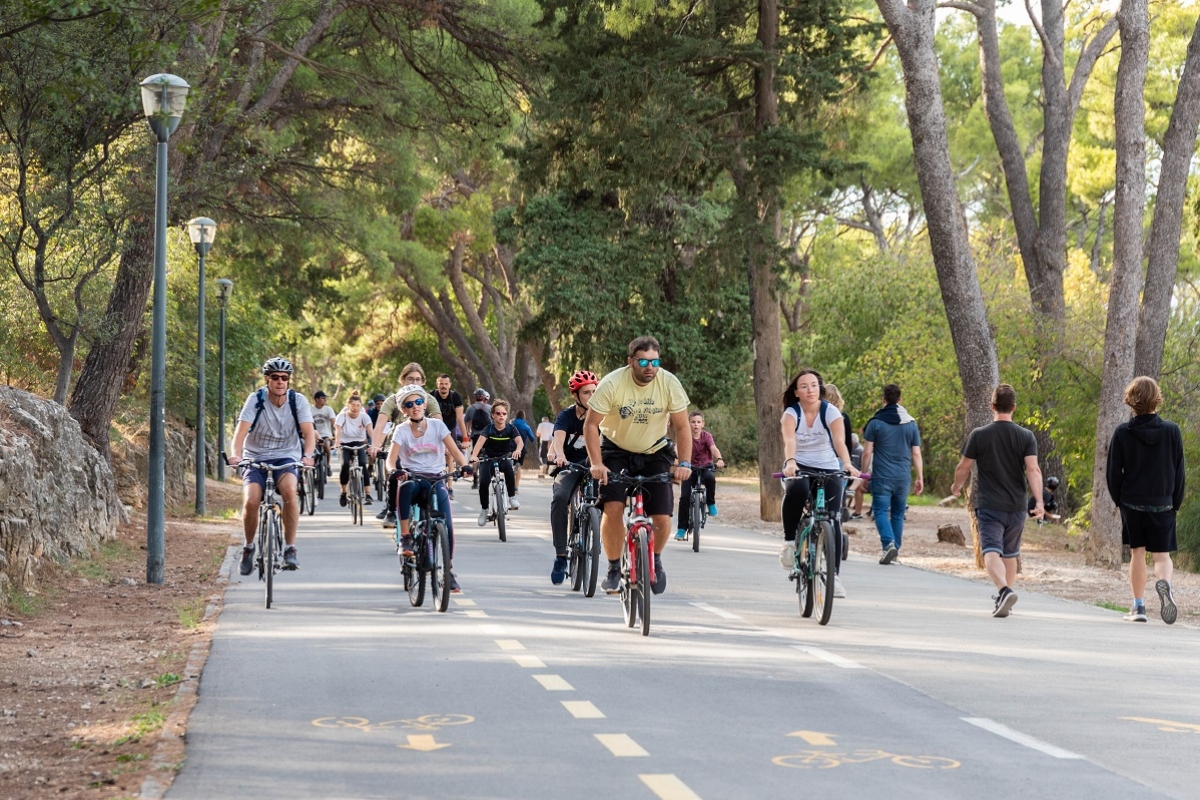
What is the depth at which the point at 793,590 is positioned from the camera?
15.1 meters

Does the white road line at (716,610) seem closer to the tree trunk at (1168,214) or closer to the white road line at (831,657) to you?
the white road line at (831,657)

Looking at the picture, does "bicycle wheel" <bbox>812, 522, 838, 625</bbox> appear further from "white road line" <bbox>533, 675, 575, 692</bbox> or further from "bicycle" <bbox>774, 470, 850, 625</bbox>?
"white road line" <bbox>533, 675, 575, 692</bbox>

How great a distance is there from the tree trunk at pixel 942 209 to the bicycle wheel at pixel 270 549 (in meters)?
10.1

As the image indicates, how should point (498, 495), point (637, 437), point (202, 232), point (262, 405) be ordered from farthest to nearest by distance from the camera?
point (202, 232)
point (498, 495)
point (262, 405)
point (637, 437)

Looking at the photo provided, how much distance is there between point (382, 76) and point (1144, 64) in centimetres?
1232

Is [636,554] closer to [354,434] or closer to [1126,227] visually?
[1126,227]

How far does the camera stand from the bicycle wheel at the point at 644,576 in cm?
1150

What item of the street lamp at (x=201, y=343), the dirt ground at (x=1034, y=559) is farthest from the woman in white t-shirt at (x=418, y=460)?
the street lamp at (x=201, y=343)

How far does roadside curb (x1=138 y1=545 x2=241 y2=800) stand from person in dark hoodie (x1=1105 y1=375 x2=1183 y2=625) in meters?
7.02

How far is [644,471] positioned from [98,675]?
400 cm

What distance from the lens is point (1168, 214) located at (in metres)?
20.4

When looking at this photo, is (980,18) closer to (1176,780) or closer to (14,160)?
(14,160)

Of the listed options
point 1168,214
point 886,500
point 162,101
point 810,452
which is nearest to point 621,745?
point 810,452

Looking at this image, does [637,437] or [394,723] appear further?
[637,437]
